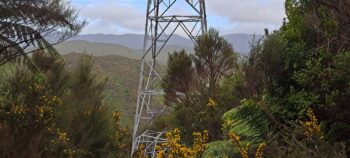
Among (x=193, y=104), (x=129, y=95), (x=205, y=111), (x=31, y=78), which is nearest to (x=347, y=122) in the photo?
(x=205, y=111)

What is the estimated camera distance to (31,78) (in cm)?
1170

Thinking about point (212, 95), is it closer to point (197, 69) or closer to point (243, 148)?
point (197, 69)

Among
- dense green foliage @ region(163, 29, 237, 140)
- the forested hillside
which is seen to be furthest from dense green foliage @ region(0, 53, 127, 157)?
dense green foliage @ region(163, 29, 237, 140)

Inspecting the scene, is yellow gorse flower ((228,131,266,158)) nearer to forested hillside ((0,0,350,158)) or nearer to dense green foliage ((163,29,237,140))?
forested hillside ((0,0,350,158))

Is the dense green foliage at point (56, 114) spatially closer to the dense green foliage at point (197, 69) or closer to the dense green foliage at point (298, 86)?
the dense green foliage at point (197, 69)

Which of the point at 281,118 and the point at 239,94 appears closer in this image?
the point at 281,118

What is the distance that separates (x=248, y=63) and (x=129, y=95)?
163 feet

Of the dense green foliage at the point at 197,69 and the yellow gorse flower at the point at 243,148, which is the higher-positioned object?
the dense green foliage at the point at 197,69

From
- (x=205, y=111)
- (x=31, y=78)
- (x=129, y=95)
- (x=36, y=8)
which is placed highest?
(x=36, y=8)

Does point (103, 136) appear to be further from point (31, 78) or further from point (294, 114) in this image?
point (294, 114)

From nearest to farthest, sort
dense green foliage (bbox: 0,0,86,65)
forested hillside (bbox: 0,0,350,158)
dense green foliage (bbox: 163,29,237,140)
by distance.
Result: forested hillside (bbox: 0,0,350,158), dense green foliage (bbox: 0,0,86,65), dense green foliage (bbox: 163,29,237,140)

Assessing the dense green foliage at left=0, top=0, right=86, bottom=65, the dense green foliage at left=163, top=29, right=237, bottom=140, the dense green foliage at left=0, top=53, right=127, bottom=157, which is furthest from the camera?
the dense green foliage at left=163, top=29, right=237, bottom=140

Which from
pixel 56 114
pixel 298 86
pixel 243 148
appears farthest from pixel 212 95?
pixel 243 148

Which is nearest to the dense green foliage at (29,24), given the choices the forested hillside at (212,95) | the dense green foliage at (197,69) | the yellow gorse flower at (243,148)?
the forested hillside at (212,95)
